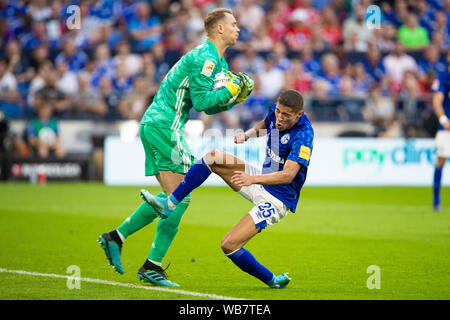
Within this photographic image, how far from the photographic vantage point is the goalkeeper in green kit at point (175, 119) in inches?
244

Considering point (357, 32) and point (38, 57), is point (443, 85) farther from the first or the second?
point (38, 57)

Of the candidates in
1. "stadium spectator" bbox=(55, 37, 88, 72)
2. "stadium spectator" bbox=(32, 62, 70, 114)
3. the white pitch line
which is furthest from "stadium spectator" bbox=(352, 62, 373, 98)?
the white pitch line

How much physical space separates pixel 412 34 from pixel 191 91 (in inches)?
647

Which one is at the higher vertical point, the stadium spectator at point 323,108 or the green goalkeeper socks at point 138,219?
the stadium spectator at point 323,108

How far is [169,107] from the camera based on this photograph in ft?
21.1

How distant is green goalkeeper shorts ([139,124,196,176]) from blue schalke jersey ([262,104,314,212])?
72 centimetres

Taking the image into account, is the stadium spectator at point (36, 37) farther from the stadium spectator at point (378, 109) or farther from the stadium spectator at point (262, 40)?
the stadium spectator at point (378, 109)

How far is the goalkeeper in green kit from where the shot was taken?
6.20m

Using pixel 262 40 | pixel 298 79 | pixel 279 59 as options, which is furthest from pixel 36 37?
pixel 298 79

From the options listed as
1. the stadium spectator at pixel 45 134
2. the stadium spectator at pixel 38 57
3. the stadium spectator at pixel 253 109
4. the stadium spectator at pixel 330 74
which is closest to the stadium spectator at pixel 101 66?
the stadium spectator at pixel 38 57

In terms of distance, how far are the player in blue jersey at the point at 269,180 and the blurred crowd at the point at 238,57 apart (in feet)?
37.1

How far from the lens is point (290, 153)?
6.08m

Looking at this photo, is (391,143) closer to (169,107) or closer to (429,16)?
(429,16)
